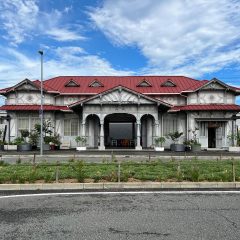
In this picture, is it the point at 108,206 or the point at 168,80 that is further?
the point at 168,80

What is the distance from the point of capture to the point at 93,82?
36.9 m

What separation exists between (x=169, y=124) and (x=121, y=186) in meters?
24.8

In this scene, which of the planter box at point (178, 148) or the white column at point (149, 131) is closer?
the planter box at point (178, 148)

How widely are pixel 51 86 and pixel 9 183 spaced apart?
27.1 m

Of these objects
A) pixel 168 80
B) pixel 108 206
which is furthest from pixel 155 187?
pixel 168 80

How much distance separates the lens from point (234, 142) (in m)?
32.6

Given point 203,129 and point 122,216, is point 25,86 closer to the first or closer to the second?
point 203,129

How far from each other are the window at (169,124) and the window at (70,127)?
936 centimetres

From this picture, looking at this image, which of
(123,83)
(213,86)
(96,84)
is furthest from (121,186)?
(123,83)

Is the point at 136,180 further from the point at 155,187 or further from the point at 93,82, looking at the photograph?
the point at 93,82

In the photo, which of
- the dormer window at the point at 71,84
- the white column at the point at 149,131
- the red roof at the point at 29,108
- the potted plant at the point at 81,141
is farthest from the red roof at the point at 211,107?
the red roof at the point at 29,108

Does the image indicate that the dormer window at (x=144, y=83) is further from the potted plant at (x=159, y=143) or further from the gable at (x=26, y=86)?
the gable at (x=26, y=86)

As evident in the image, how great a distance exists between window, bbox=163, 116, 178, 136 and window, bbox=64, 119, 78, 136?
30.7 feet

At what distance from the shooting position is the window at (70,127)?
34.9 m
